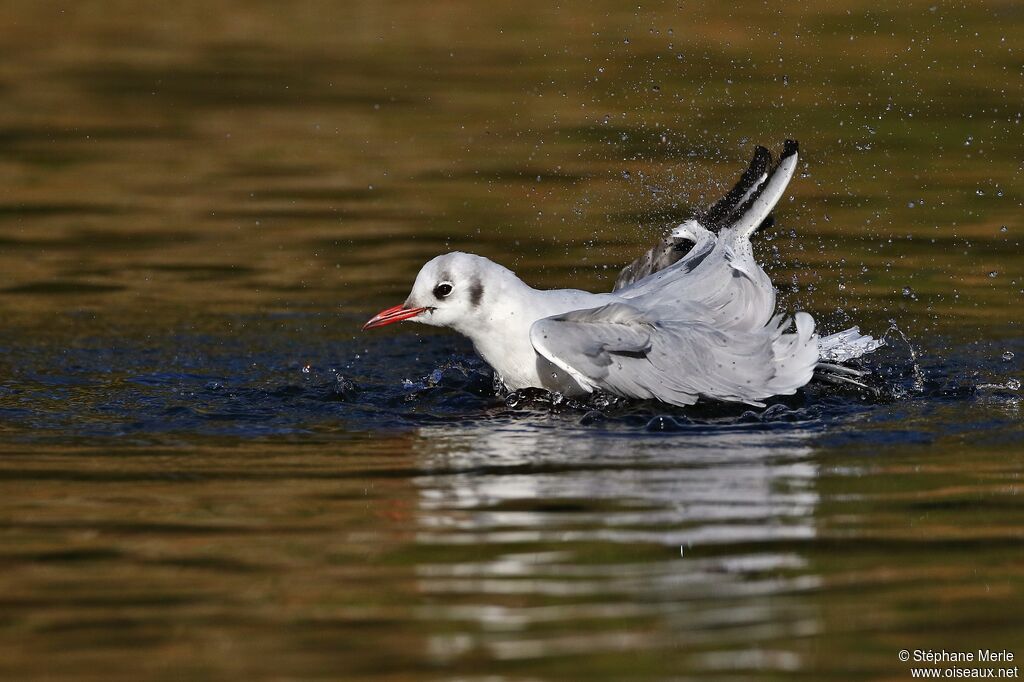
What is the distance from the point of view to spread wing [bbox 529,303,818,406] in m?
8.27

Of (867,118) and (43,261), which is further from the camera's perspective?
(867,118)

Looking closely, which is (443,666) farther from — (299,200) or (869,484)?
(299,200)

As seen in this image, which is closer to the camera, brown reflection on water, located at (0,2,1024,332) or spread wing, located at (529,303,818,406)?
spread wing, located at (529,303,818,406)

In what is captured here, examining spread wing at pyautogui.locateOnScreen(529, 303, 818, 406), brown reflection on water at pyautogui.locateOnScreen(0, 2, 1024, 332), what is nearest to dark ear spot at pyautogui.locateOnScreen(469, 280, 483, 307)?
spread wing at pyautogui.locateOnScreen(529, 303, 818, 406)

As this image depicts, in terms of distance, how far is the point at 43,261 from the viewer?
1184 centimetres

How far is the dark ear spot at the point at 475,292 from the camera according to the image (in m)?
8.64

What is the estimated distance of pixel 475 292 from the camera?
8.64 m

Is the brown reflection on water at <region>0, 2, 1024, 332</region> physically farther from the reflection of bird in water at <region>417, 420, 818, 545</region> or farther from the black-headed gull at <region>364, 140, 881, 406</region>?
the reflection of bird in water at <region>417, 420, 818, 545</region>

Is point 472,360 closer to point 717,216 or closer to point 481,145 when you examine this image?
point 717,216

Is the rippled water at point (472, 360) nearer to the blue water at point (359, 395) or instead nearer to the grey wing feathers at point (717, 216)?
the blue water at point (359, 395)

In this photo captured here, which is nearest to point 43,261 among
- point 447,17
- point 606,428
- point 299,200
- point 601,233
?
point 299,200

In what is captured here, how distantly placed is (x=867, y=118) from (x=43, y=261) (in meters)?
7.43

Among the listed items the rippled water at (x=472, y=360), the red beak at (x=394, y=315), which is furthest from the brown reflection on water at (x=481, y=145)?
the red beak at (x=394, y=315)

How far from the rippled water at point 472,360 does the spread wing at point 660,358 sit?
0.46 feet
